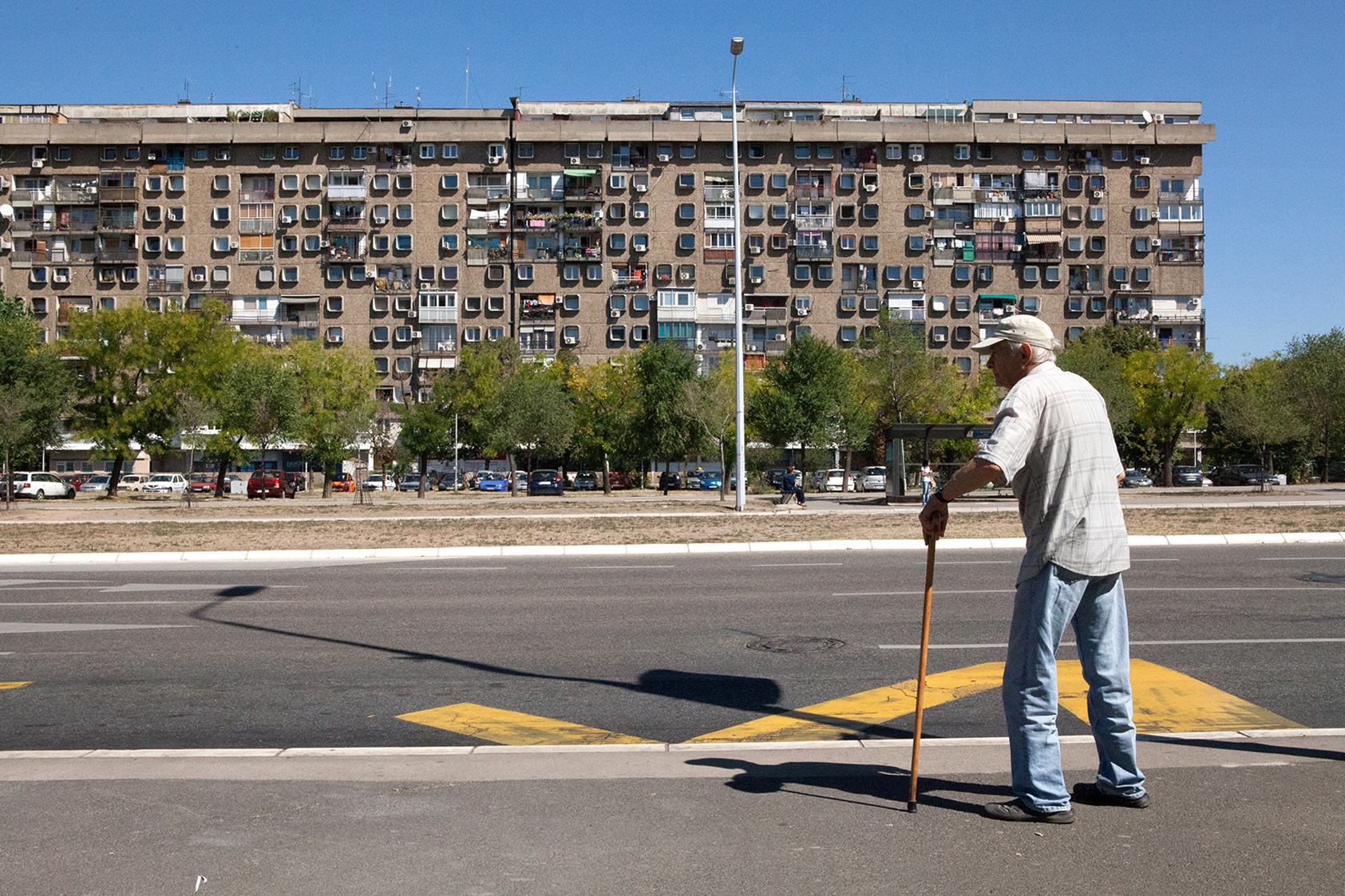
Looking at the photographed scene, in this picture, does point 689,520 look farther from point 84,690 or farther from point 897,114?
point 897,114

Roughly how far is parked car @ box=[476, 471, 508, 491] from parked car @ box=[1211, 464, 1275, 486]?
46.7 m

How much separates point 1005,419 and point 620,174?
3107 inches

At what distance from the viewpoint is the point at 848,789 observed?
14.8 feet

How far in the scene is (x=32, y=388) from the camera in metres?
43.0

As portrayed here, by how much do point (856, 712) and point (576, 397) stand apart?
6416 centimetres

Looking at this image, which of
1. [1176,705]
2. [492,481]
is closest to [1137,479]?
[492,481]

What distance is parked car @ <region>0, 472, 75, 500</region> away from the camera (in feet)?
174

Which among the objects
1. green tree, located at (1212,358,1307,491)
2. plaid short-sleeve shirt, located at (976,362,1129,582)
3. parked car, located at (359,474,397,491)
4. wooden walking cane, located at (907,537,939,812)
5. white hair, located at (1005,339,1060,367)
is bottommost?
parked car, located at (359,474,397,491)

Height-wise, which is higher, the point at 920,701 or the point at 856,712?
the point at 920,701

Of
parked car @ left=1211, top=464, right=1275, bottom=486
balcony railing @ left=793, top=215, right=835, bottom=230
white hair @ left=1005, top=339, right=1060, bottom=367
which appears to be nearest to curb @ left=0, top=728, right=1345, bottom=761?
white hair @ left=1005, top=339, right=1060, bottom=367

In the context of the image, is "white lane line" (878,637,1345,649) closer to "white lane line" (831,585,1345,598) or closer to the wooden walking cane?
"white lane line" (831,585,1345,598)

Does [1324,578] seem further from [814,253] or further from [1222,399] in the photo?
[814,253]

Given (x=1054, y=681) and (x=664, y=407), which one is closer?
(x=1054, y=681)

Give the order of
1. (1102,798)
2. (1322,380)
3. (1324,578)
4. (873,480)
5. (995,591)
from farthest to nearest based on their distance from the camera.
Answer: (873,480) → (1322,380) → (1324,578) → (995,591) → (1102,798)
